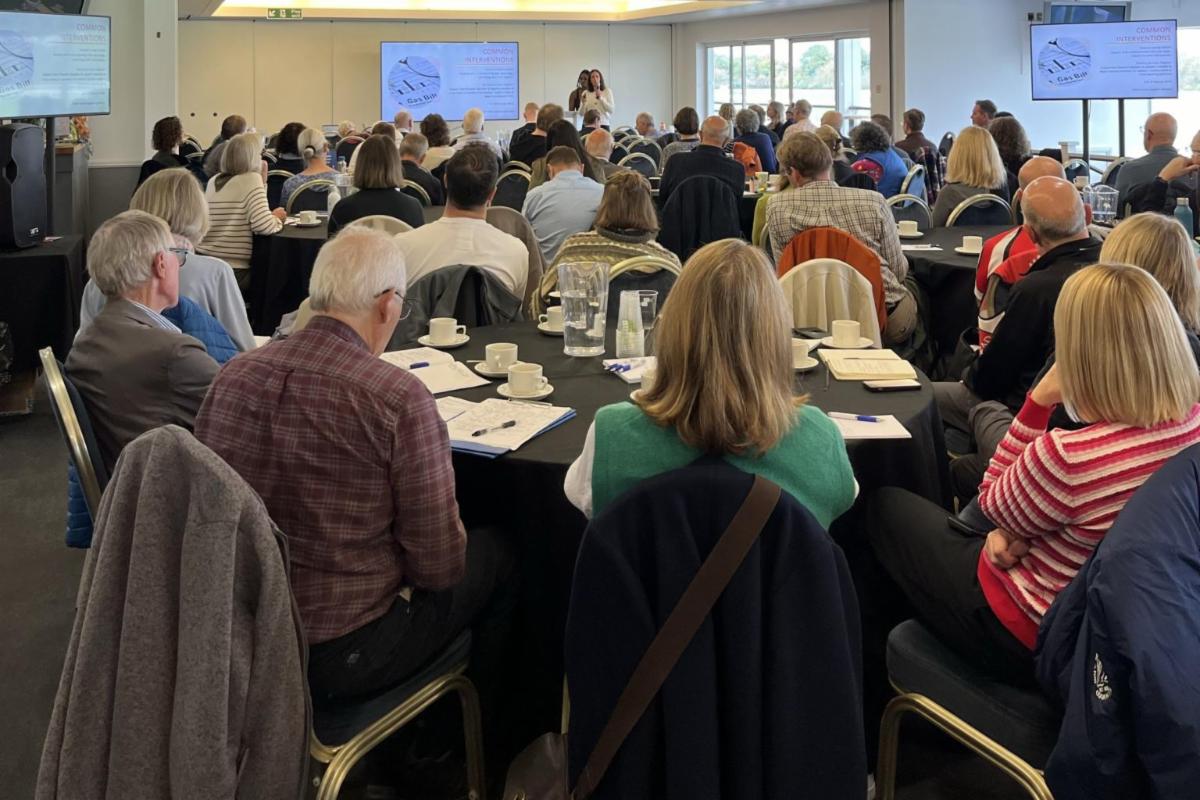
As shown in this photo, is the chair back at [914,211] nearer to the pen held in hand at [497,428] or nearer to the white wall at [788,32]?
the pen held in hand at [497,428]

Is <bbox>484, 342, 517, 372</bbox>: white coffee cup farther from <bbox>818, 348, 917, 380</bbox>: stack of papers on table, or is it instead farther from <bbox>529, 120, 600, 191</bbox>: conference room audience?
<bbox>529, 120, 600, 191</bbox>: conference room audience

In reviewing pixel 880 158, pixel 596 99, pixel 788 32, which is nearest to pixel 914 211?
pixel 880 158

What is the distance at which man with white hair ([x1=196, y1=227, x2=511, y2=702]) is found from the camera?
1.85 m

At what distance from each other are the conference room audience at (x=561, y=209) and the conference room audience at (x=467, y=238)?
1676 millimetres

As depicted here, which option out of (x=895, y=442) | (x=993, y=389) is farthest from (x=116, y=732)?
(x=993, y=389)

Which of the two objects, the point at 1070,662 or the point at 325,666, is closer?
the point at 1070,662

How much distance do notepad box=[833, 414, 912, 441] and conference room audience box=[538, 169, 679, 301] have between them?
157 centimetres

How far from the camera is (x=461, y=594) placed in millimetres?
2111

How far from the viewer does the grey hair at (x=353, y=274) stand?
2.01m

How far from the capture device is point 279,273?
5719 mm

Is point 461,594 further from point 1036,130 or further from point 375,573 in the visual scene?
point 1036,130

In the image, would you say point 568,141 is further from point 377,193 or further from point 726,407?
point 726,407

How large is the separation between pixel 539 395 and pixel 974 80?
13.0 meters

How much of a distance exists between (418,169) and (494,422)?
5.48 meters
